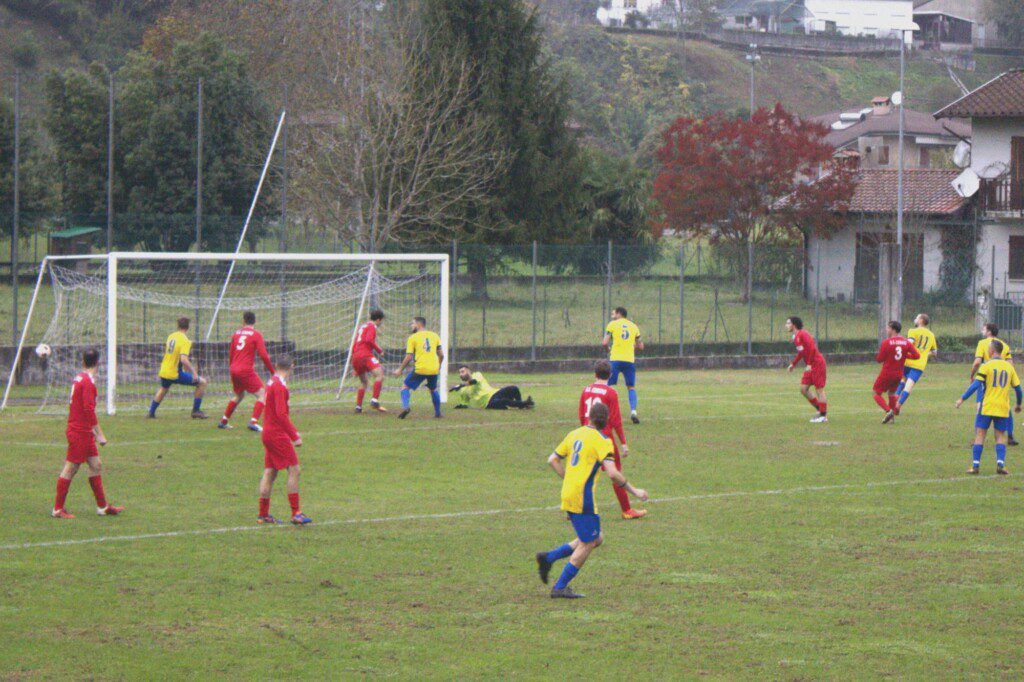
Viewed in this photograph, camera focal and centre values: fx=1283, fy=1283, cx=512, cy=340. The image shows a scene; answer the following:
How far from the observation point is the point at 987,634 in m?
9.27

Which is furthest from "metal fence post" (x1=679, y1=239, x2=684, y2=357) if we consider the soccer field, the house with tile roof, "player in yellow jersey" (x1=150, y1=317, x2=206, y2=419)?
"player in yellow jersey" (x1=150, y1=317, x2=206, y2=419)

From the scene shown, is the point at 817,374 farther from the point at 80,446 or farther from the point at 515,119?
the point at 515,119

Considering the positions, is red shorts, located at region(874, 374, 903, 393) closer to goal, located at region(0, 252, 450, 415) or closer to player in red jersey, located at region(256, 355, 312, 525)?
goal, located at region(0, 252, 450, 415)

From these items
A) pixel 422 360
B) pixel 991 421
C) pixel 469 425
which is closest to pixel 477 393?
pixel 422 360

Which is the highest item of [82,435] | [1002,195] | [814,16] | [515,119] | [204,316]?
[814,16]

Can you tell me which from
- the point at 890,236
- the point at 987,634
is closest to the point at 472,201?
the point at 890,236

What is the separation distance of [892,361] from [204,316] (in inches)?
666

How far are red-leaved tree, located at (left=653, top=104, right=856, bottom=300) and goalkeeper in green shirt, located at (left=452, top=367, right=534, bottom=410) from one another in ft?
75.4

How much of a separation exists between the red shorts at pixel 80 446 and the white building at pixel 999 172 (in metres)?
37.1

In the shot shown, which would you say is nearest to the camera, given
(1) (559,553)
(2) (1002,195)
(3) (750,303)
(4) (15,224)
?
(1) (559,553)

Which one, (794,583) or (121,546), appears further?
(121,546)

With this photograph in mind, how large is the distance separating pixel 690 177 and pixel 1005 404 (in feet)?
98.1

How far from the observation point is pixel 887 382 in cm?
2214

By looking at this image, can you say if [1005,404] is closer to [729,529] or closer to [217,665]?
[729,529]
